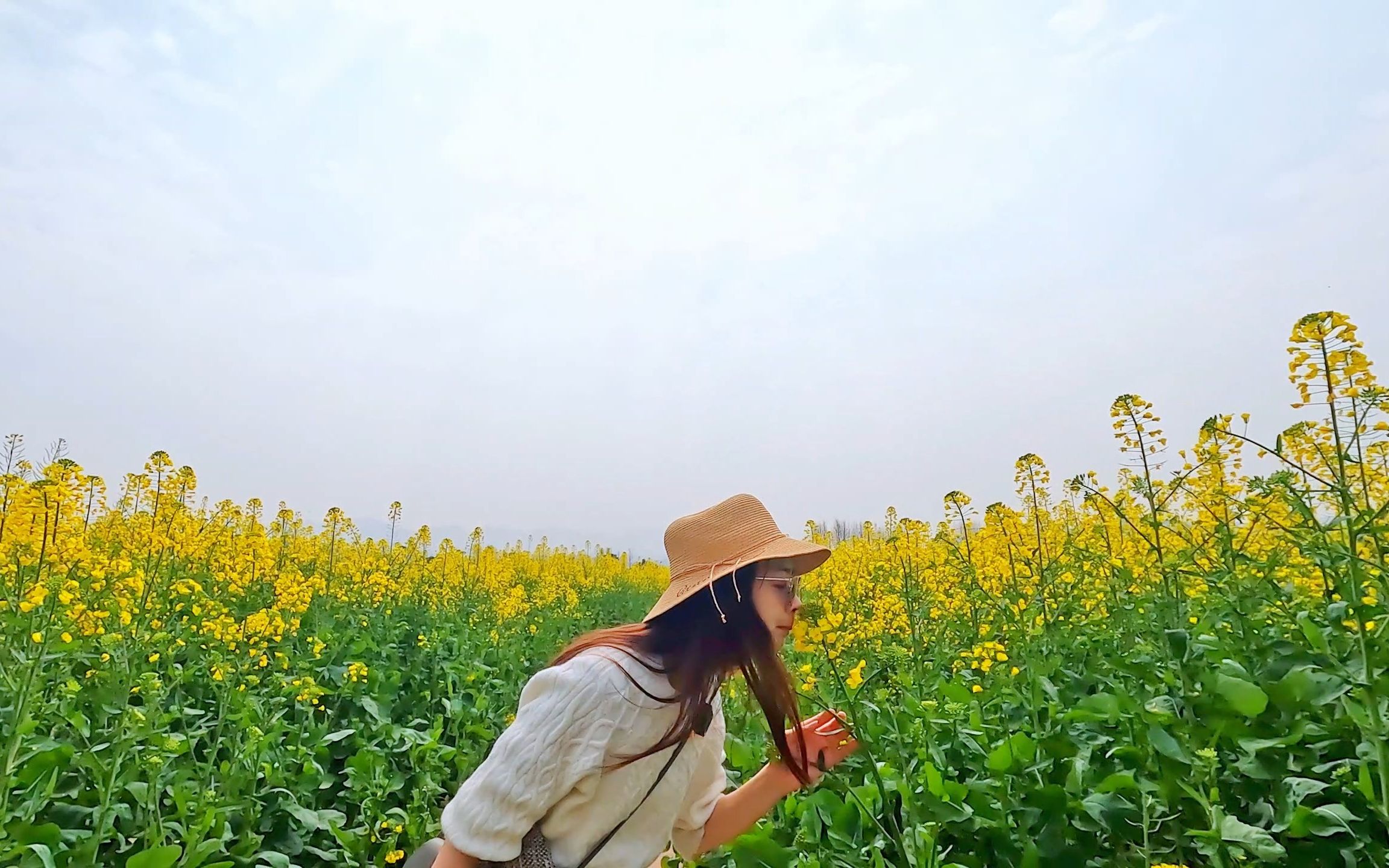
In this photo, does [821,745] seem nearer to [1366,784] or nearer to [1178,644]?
[1178,644]

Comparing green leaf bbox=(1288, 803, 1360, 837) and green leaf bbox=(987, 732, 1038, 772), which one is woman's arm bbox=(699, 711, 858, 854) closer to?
green leaf bbox=(987, 732, 1038, 772)

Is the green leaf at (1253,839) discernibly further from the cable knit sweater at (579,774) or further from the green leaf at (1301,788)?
the cable knit sweater at (579,774)

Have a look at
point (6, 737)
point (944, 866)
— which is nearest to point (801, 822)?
point (944, 866)

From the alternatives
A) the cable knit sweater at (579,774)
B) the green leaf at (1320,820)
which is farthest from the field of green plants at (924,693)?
the cable knit sweater at (579,774)

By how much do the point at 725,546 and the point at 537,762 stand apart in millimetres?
555

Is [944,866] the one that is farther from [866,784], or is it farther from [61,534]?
[61,534]

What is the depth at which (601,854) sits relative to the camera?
158cm

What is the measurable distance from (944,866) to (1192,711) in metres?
0.72

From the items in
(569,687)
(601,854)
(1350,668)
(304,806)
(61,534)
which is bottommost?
(304,806)

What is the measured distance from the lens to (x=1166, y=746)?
5.88 feet

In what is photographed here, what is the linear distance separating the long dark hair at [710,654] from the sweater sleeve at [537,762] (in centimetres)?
8

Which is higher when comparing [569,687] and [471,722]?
[569,687]

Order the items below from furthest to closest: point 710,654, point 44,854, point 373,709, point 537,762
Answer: point 373,709 → point 44,854 → point 710,654 → point 537,762

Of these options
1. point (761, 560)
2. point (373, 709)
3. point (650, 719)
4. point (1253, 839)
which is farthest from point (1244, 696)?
point (373, 709)
